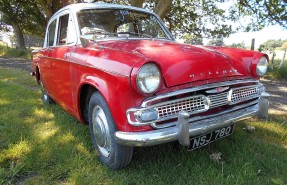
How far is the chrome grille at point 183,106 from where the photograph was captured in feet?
6.54

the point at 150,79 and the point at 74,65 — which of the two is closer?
the point at 150,79

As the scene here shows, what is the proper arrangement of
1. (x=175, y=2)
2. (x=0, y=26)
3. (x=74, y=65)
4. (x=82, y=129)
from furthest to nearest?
(x=0, y=26)
(x=175, y=2)
(x=82, y=129)
(x=74, y=65)

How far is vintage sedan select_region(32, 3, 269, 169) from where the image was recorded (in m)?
1.95

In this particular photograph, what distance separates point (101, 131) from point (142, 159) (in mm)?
508

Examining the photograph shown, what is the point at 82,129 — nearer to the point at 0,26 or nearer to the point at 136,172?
the point at 136,172

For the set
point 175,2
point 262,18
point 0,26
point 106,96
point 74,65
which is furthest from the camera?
point 0,26

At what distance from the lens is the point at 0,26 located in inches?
866

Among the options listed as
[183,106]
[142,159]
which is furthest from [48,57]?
[183,106]

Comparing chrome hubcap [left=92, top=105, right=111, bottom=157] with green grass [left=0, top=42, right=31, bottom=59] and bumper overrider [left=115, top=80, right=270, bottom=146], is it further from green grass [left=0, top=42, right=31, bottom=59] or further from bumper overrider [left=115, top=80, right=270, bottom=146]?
green grass [left=0, top=42, right=31, bottom=59]

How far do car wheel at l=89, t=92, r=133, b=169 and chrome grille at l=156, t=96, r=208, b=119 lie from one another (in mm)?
439

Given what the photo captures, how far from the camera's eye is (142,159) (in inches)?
101

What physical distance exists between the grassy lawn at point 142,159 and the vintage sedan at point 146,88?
0.21m

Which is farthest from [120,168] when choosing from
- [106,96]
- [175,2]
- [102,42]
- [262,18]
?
[175,2]

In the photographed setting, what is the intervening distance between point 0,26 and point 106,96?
2364cm
